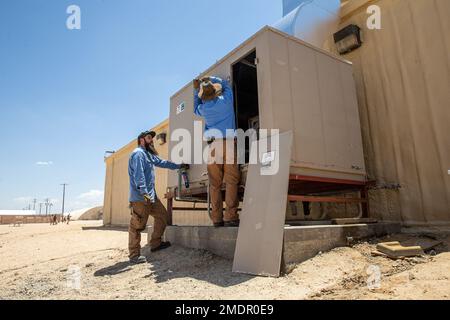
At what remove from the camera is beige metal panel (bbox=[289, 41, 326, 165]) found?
3982mm

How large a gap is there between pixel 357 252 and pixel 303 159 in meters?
1.20

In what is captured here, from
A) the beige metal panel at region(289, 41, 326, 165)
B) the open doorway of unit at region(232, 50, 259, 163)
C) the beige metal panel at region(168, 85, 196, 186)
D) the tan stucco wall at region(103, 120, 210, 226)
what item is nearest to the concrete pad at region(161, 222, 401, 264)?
the beige metal panel at region(289, 41, 326, 165)

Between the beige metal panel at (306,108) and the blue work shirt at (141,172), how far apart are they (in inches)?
78.9

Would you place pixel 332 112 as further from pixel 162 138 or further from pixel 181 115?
pixel 162 138

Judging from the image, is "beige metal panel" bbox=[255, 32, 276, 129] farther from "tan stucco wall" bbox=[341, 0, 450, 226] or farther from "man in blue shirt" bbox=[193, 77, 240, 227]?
"tan stucco wall" bbox=[341, 0, 450, 226]

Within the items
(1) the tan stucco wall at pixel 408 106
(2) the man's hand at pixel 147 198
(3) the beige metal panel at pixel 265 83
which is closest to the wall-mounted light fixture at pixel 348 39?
(1) the tan stucco wall at pixel 408 106

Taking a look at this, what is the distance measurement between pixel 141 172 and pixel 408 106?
13.2ft

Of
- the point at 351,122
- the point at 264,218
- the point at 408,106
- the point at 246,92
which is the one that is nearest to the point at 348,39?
the point at 408,106

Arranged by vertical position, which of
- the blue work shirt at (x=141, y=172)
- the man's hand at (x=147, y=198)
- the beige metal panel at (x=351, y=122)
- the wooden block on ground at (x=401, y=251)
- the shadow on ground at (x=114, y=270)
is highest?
the beige metal panel at (x=351, y=122)

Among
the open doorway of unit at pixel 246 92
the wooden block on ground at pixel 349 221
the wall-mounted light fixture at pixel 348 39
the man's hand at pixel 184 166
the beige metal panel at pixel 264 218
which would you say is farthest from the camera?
the wall-mounted light fixture at pixel 348 39

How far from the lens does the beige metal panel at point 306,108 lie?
3.98 meters

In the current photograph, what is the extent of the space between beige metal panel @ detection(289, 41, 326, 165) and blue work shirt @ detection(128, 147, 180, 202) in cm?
200

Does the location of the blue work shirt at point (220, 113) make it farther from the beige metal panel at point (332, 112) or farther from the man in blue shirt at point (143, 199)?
the beige metal panel at point (332, 112)

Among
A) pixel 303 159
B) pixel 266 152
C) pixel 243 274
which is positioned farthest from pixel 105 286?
pixel 303 159
